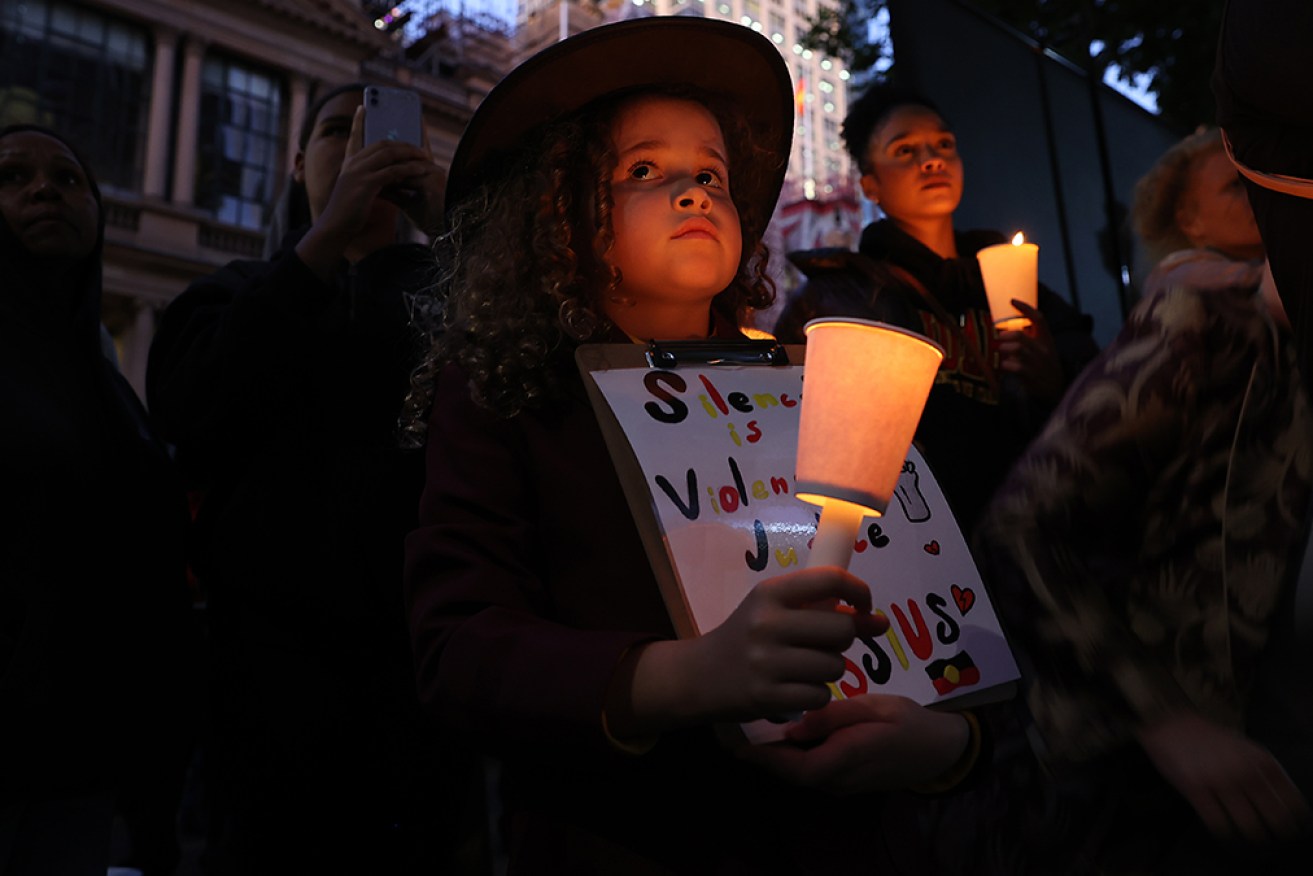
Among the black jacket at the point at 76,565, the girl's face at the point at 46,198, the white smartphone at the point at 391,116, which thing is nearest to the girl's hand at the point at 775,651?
the black jacket at the point at 76,565

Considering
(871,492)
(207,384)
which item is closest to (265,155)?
(207,384)

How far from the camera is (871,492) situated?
890 millimetres

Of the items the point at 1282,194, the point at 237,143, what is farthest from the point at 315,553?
the point at 237,143

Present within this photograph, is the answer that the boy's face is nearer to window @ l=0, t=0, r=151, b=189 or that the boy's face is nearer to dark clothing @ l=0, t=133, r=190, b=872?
dark clothing @ l=0, t=133, r=190, b=872

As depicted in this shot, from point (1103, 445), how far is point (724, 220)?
577 millimetres

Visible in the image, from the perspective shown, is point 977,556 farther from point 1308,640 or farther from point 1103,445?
point 1308,640

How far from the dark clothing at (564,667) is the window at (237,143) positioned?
75.8 feet

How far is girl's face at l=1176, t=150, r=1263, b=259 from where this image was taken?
9.60ft

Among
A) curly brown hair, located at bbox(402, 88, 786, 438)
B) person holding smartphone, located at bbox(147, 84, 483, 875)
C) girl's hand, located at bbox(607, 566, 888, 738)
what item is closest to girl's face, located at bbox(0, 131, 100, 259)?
person holding smartphone, located at bbox(147, 84, 483, 875)

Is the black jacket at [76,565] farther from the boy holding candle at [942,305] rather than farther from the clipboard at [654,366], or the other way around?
the boy holding candle at [942,305]

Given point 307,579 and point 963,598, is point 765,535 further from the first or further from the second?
point 307,579

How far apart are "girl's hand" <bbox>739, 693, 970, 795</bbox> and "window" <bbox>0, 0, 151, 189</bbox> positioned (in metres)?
21.7

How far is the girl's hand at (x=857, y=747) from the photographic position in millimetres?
991

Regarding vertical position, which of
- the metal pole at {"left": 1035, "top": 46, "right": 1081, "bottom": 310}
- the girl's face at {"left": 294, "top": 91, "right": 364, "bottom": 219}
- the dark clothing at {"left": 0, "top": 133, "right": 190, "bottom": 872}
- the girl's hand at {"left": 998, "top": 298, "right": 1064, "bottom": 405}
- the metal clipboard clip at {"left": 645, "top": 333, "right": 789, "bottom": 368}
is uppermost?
the metal pole at {"left": 1035, "top": 46, "right": 1081, "bottom": 310}
